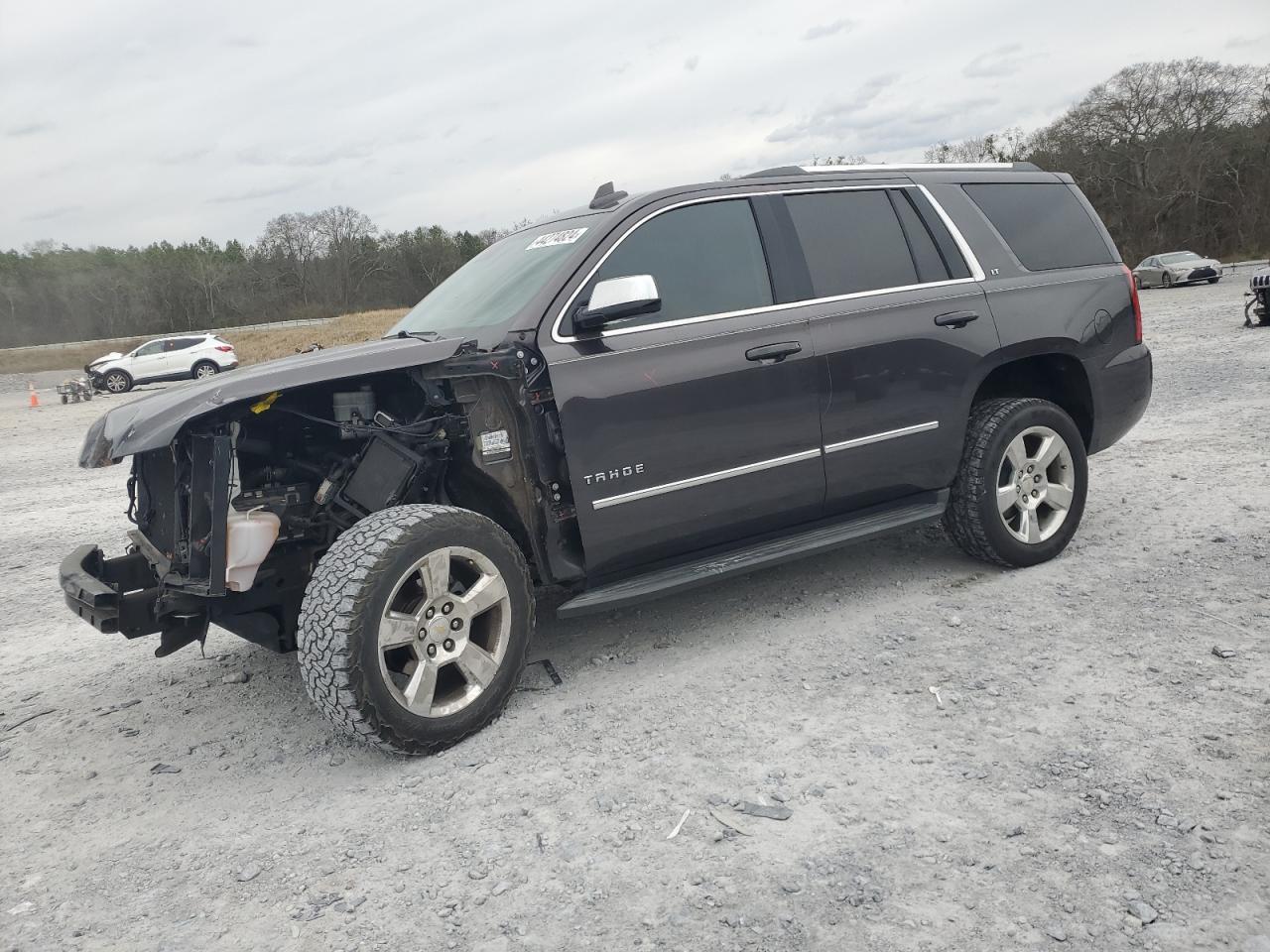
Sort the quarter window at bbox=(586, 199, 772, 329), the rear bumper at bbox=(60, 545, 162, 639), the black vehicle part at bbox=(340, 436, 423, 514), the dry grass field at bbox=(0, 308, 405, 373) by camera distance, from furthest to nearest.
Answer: the dry grass field at bbox=(0, 308, 405, 373) → the quarter window at bbox=(586, 199, 772, 329) → the black vehicle part at bbox=(340, 436, 423, 514) → the rear bumper at bbox=(60, 545, 162, 639)

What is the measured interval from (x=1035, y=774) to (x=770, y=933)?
3.59 ft

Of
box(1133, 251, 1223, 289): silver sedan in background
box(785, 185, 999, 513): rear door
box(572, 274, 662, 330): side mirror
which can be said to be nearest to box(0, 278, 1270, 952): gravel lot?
box(785, 185, 999, 513): rear door

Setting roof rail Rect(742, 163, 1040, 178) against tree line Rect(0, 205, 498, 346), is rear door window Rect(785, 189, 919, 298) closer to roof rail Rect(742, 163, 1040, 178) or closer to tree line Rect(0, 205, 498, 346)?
roof rail Rect(742, 163, 1040, 178)

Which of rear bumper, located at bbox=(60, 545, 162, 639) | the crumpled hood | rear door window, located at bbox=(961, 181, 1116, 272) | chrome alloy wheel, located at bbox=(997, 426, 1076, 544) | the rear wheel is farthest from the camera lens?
the rear wheel

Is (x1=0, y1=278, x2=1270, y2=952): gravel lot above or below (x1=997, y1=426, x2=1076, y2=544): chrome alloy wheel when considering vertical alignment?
below

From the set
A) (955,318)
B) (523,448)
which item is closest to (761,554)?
(523,448)

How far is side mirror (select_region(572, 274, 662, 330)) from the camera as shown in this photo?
3588 mm

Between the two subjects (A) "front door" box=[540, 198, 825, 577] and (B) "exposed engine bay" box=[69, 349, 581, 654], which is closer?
(B) "exposed engine bay" box=[69, 349, 581, 654]

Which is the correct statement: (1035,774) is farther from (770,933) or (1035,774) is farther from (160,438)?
(160,438)

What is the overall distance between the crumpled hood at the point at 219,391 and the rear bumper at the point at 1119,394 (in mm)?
3483

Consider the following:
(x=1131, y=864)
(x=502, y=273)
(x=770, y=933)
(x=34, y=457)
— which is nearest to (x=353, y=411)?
(x=502, y=273)

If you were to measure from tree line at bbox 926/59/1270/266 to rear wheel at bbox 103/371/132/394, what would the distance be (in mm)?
39992

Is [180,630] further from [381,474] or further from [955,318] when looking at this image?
[955,318]

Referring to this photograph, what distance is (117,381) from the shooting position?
30.8 m
